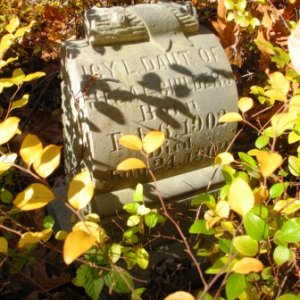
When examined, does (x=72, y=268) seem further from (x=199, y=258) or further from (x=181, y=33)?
(x=181, y=33)

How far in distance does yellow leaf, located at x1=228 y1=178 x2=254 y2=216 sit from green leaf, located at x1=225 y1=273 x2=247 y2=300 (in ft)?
0.41

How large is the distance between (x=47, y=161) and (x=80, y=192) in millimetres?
93

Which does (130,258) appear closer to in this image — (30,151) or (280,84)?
(30,151)

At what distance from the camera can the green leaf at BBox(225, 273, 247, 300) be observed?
0.72 meters

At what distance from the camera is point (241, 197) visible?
27.6 inches

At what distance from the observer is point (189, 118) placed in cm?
145

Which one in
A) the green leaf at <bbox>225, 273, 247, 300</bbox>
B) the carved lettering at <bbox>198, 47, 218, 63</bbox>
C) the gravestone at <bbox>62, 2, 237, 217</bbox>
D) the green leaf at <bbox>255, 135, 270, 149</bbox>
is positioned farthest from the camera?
the carved lettering at <bbox>198, 47, 218, 63</bbox>

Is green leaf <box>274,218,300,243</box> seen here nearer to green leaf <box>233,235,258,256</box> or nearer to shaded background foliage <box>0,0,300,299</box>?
green leaf <box>233,235,258,256</box>

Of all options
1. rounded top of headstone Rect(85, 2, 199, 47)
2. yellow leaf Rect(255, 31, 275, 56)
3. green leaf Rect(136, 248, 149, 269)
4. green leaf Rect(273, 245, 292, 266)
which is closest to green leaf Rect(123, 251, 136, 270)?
green leaf Rect(136, 248, 149, 269)

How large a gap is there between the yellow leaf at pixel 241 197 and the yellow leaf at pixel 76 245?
25 centimetres

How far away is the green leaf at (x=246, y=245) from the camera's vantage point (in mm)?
688

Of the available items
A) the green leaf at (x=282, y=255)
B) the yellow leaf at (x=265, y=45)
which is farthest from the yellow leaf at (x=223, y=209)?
the yellow leaf at (x=265, y=45)

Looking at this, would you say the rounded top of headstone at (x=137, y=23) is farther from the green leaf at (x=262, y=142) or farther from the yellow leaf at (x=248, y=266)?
the yellow leaf at (x=248, y=266)

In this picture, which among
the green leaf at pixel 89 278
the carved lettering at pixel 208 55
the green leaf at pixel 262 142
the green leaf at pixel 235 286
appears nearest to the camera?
the green leaf at pixel 235 286
